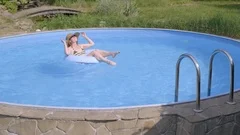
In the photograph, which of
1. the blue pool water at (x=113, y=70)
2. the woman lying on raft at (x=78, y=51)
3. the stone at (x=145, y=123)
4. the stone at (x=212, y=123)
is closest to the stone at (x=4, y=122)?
the stone at (x=145, y=123)

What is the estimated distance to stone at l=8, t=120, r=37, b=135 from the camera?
459 centimetres

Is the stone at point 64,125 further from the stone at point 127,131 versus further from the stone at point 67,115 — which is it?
the stone at point 127,131

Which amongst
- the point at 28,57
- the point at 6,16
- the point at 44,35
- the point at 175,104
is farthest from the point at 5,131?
the point at 6,16

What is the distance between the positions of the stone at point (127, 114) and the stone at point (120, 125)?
0.05 meters

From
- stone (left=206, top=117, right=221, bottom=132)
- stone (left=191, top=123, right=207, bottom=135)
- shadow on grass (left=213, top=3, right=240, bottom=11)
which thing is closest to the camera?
stone (left=191, top=123, right=207, bottom=135)

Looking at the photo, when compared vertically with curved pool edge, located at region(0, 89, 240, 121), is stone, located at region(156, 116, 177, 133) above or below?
below

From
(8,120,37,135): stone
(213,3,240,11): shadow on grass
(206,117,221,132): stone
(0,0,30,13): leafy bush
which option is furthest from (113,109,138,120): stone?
(213,3,240,11): shadow on grass

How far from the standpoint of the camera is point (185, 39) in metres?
11.3

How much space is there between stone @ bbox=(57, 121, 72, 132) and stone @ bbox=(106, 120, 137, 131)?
0.47 meters

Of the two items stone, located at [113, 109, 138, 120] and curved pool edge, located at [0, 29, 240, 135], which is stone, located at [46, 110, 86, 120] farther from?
stone, located at [113, 109, 138, 120]

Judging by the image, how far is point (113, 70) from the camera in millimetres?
8523

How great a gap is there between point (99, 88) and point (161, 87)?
3.98 feet

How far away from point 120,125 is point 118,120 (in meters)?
0.07

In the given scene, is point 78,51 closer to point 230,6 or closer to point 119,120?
point 119,120
